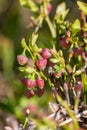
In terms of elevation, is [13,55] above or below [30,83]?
above

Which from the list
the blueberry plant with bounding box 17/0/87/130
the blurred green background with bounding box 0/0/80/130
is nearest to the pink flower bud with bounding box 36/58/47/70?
the blueberry plant with bounding box 17/0/87/130

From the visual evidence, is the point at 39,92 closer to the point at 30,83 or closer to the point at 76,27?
the point at 30,83

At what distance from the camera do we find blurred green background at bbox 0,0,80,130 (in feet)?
5.98

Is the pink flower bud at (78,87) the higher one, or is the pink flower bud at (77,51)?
the pink flower bud at (77,51)

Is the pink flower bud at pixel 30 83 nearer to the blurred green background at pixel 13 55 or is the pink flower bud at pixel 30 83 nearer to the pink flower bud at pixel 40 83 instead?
the pink flower bud at pixel 40 83

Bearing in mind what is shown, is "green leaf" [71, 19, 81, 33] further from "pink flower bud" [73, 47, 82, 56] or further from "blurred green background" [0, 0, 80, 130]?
"blurred green background" [0, 0, 80, 130]

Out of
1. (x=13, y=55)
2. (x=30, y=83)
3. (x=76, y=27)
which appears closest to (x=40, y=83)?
(x=30, y=83)

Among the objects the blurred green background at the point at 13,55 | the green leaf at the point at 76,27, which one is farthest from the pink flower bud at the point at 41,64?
the blurred green background at the point at 13,55

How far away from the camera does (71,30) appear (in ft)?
3.96

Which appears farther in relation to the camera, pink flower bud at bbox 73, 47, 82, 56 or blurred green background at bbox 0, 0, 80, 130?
blurred green background at bbox 0, 0, 80, 130

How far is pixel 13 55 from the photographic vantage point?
2.41 meters

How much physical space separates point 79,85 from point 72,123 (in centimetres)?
9

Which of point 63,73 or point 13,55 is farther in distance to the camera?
point 13,55

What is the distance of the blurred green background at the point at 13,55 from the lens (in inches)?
71.7
